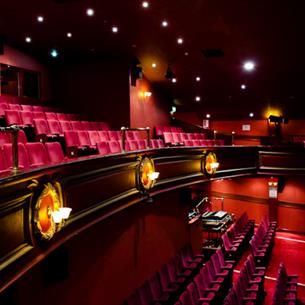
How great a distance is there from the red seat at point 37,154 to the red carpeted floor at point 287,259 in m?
3.77

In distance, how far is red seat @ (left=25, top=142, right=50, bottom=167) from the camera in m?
2.53

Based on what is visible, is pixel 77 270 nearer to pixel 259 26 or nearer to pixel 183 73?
Answer: pixel 259 26

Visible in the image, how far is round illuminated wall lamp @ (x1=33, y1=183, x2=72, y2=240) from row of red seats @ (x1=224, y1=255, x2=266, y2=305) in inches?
94.1

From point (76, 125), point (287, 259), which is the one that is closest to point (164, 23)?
point (76, 125)

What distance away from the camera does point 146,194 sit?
12.1 feet

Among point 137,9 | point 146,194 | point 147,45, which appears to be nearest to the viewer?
point 146,194

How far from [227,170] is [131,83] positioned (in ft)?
8.50

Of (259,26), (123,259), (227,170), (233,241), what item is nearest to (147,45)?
(259,26)

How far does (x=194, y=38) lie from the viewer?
21.2 ft

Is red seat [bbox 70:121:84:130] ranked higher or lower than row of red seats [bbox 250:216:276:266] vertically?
higher

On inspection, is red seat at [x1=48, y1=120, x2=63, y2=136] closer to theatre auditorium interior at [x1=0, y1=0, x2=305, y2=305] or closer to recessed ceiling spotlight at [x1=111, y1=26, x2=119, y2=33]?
theatre auditorium interior at [x1=0, y1=0, x2=305, y2=305]

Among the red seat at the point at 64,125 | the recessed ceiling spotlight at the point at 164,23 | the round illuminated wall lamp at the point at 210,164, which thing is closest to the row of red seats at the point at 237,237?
Answer: the round illuminated wall lamp at the point at 210,164

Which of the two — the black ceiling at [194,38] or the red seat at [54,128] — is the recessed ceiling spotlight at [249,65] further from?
the red seat at [54,128]

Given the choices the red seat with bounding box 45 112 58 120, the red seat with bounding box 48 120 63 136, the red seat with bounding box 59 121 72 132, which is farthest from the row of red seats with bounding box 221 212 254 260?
the red seat with bounding box 45 112 58 120
